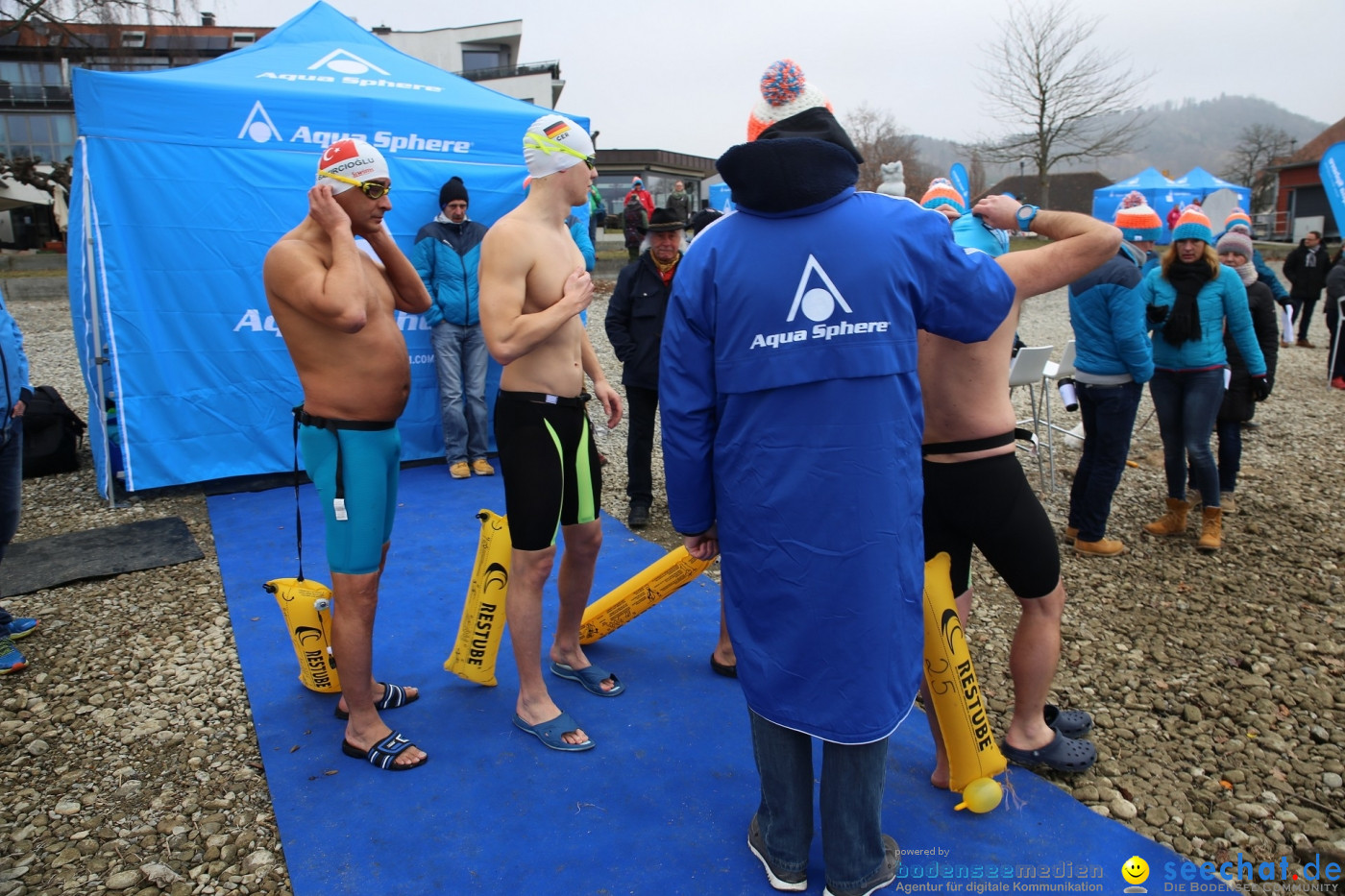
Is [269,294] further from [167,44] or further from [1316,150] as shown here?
[1316,150]

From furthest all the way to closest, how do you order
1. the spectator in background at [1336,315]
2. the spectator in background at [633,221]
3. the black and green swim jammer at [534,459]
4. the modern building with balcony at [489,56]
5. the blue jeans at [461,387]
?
the modern building with balcony at [489,56], the spectator in background at [633,221], the spectator in background at [1336,315], the blue jeans at [461,387], the black and green swim jammer at [534,459]

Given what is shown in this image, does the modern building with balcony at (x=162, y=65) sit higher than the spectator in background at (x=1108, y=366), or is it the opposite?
the modern building with balcony at (x=162, y=65)

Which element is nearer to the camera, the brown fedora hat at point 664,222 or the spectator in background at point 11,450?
the spectator in background at point 11,450

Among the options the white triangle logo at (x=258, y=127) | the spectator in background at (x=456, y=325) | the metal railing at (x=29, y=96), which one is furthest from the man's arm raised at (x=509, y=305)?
the metal railing at (x=29, y=96)

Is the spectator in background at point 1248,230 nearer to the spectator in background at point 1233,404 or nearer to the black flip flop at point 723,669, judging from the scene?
the spectator in background at point 1233,404

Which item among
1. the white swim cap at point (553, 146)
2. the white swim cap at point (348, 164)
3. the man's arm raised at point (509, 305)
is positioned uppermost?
the white swim cap at point (553, 146)

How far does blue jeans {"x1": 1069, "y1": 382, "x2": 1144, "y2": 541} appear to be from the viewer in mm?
4613

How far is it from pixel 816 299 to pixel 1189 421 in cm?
421

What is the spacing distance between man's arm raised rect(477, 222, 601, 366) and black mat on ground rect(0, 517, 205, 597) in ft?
10.1

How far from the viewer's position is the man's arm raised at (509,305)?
2.73 meters

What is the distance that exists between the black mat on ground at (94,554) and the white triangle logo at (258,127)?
8.79 feet

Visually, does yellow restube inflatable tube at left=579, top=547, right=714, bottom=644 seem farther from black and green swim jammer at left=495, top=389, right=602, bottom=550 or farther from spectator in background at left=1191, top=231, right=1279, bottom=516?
spectator in background at left=1191, top=231, right=1279, bottom=516

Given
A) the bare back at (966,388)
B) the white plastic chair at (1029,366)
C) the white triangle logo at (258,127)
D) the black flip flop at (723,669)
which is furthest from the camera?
the white plastic chair at (1029,366)

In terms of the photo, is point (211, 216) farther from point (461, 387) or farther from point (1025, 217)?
point (1025, 217)
